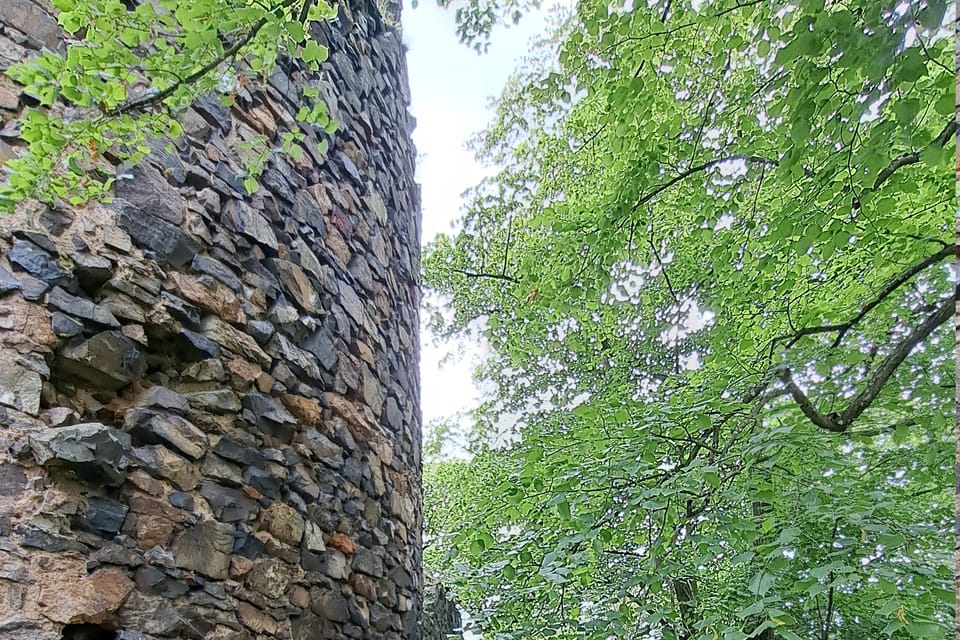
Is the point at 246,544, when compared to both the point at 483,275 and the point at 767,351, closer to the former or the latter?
the point at 767,351

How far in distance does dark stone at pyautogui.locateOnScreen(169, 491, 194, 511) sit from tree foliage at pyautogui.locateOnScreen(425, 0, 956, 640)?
116 centimetres

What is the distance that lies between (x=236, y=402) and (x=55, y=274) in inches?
21.3

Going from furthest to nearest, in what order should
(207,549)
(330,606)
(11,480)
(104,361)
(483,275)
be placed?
(483,275)
(330,606)
(207,549)
(104,361)
(11,480)

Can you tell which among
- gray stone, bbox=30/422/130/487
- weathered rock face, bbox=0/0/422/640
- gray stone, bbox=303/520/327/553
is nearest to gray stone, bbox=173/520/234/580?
weathered rock face, bbox=0/0/422/640

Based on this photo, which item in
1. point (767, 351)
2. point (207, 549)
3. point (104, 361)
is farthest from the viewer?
point (767, 351)

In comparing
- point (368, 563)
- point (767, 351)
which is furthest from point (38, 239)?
point (767, 351)

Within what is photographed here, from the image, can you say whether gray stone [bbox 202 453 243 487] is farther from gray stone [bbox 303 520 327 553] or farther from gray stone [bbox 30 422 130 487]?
gray stone [bbox 303 520 327 553]

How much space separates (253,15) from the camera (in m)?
1.33

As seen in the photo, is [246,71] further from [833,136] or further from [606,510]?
[606,510]

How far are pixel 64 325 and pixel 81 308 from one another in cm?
6

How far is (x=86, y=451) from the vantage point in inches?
52.2

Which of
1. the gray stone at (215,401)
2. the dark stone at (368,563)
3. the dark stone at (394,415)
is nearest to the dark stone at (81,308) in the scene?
the gray stone at (215,401)

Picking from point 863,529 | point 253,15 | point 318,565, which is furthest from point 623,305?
point 253,15

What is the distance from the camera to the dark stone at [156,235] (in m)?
1.60
